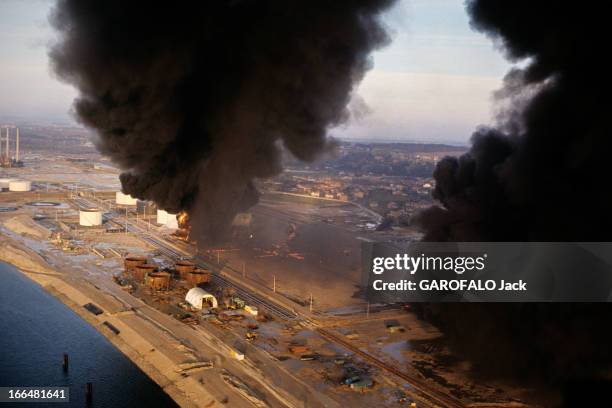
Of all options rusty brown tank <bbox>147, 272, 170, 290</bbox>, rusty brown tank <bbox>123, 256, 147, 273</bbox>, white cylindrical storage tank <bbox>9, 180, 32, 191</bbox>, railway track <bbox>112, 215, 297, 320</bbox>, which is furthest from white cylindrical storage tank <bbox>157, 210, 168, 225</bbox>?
white cylindrical storage tank <bbox>9, 180, 32, 191</bbox>

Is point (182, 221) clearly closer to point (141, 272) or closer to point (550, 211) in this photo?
point (141, 272)

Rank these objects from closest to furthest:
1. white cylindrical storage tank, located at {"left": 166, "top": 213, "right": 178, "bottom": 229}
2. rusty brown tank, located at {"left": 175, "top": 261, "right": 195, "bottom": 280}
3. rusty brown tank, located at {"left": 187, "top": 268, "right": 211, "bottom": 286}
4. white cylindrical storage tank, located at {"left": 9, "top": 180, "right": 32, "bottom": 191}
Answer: rusty brown tank, located at {"left": 187, "top": 268, "right": 211, "bottom": 286} < rusty brown tank, located at {"left": 175, "top": 261, "right": 195, "bottom": 280} < white cylindrical storage tank, located at {"left": 166, "top": 213, "right": 178, "bottom": 229} < white cylindrical storage tank, located at {"left": 9, "top": 180, "right": 32, "bottom": 191}

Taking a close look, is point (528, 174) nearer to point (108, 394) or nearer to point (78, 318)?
point (108, 394)

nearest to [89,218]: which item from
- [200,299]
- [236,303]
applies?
[200,299]

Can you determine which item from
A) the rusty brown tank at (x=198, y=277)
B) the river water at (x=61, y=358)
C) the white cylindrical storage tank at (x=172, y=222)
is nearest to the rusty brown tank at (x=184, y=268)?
the rusty brown tank at (x=198, y=277)

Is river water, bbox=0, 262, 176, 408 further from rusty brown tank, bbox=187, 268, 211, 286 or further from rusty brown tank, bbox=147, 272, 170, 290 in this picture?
rusty brown tank, bbox=187, 268, 211, 286
